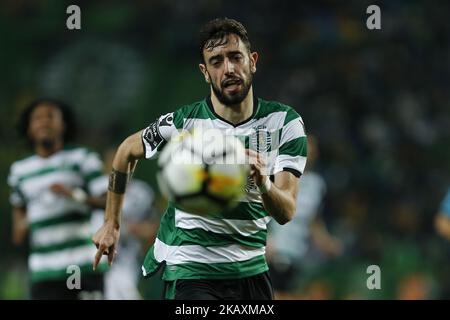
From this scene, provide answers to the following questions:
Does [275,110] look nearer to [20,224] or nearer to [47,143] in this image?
[47,143]

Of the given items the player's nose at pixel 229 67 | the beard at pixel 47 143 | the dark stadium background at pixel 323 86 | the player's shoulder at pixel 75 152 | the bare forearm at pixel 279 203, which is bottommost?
the bare forearm at pixel 279 203

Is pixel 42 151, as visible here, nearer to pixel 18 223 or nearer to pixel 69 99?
pixel 18 223

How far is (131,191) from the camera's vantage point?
30.6ft

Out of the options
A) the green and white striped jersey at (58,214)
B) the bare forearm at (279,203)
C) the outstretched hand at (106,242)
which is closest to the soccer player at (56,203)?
the green and white striped jersey at (58,214)

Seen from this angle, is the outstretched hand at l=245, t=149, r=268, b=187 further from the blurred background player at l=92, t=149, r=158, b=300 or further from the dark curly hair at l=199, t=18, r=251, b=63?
the blurred background player at l=92, t=149, r=158, b=300

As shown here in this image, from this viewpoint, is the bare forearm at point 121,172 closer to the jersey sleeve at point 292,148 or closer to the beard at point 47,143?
the jersey sleeve at point 292,148

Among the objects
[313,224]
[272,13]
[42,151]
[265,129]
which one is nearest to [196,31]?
[272,13]

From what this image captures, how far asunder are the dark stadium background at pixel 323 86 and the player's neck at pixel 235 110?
587cm

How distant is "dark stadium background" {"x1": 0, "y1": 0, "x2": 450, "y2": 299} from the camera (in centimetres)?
1086

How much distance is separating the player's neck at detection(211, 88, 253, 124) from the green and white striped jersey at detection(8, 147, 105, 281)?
2.19 m

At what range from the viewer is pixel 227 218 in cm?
474

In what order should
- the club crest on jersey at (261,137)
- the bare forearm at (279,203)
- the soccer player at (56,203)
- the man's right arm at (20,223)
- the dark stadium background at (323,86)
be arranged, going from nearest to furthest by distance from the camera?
the bare forearm at (279,203), the club crest on jersey at (261,137), the soccer player at (56,203), the man's right arm at (20,223), the dark stadium background at (323,86)

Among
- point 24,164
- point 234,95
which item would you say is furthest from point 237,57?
point 24,164

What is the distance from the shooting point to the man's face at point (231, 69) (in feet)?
15.4
